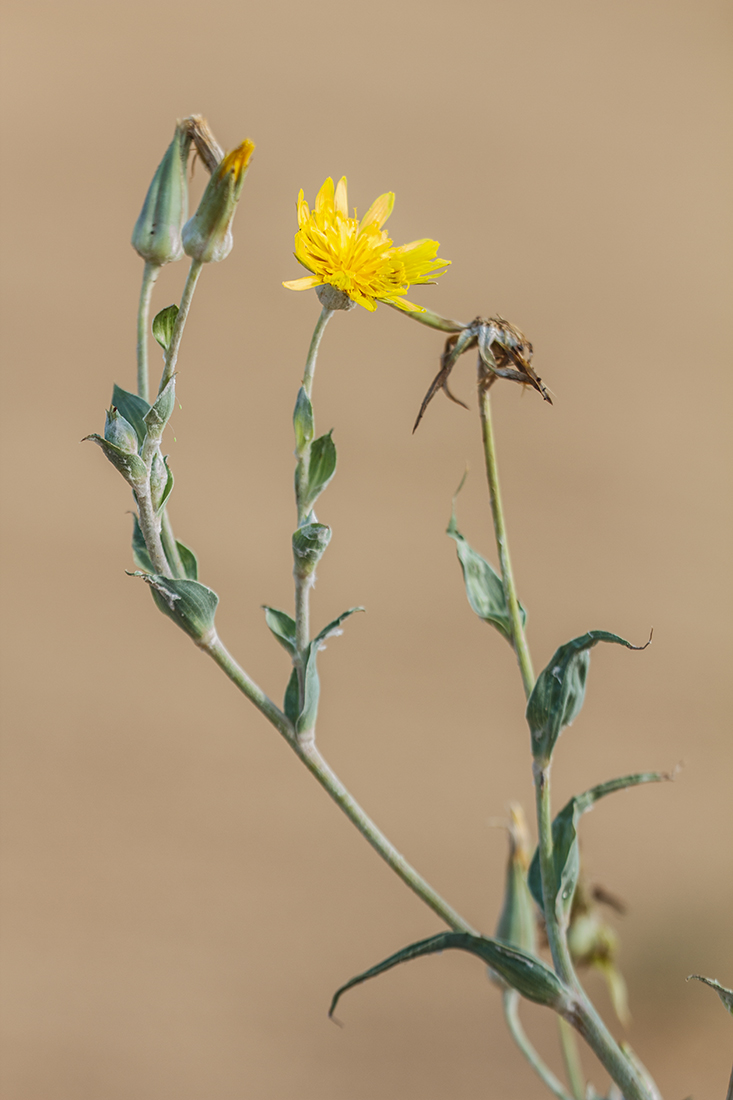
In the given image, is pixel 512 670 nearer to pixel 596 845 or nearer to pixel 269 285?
pixel 596 845

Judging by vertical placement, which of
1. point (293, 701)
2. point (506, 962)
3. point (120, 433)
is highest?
point (120, 433)

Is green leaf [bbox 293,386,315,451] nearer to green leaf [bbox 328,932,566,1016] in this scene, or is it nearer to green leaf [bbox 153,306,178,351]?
green leaf [bbox 153,306,178,351]

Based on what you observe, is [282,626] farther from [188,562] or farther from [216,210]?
[216,210]

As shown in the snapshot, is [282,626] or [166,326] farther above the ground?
[166,326]

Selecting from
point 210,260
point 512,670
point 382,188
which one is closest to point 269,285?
point 382,188

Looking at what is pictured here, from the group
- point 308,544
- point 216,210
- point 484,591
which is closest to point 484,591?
point 484,591

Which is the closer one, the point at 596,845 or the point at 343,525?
the point at 596,845

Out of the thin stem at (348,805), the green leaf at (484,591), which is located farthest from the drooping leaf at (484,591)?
the thin stem at (348,805)
